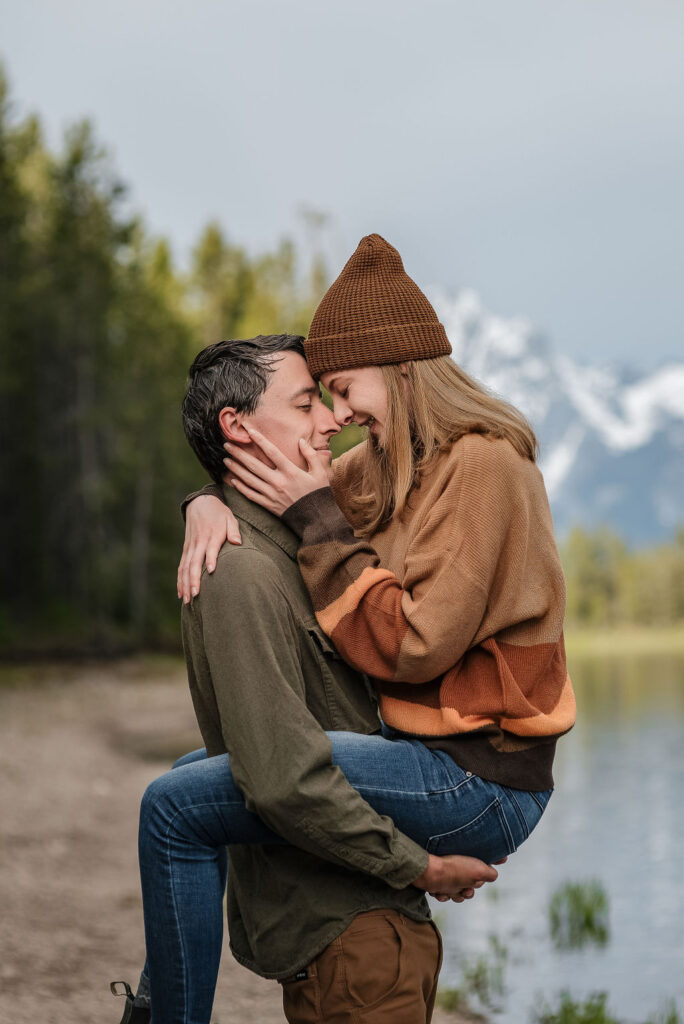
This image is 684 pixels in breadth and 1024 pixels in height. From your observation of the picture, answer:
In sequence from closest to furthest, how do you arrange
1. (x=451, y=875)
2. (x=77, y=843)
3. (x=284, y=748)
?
(x=284, y=748), (x=451, y=875), (x=77, y=843)

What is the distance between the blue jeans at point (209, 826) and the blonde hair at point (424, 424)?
72 cm

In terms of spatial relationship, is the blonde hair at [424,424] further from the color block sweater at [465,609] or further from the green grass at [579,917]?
the green grass at [579,917]

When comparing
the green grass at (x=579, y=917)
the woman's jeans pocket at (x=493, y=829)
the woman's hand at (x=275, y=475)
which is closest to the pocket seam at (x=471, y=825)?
the woman's jeans pocket at (x=493, y=829)

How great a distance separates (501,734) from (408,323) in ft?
3.83

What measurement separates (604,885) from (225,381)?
27.8ft

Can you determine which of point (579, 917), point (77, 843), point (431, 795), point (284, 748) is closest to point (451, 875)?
point (431, 795)

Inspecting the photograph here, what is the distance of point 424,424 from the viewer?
→ 3.26m

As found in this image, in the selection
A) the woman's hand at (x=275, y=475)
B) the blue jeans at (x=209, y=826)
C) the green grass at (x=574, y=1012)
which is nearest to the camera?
the blue jeans at (x=209, y=826)

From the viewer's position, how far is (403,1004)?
2959mm

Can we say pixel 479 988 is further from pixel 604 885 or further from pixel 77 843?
pixel 77 843

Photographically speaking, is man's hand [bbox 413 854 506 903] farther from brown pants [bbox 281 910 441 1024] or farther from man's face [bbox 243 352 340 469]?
man's face [bbox 243 352 340 469]

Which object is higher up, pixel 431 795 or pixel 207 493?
pixel 207 493

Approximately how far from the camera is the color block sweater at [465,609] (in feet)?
9.59

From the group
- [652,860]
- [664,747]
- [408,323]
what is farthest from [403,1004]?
[664,747]
